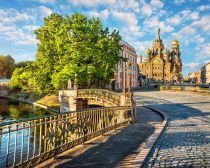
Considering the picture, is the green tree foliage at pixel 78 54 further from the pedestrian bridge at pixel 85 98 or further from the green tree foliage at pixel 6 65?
the green tree foliage at pixel 6 65

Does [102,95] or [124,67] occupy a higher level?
[124,67]

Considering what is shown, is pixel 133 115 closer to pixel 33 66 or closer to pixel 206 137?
pixel 206 137

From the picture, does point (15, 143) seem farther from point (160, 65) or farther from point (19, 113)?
point (160, 65)

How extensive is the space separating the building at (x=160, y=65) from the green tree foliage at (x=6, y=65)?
221 feet

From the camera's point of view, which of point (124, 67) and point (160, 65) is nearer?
point (124, 67)

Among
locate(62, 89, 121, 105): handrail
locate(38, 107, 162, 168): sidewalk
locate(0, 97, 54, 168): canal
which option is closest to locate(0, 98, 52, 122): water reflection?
locate(62, 89, 121, 105): handrail

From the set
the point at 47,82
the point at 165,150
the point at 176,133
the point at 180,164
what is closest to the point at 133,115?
the point at 176,133

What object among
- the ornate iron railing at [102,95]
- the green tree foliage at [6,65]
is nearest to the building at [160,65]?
the green tree foliage at [6,65]

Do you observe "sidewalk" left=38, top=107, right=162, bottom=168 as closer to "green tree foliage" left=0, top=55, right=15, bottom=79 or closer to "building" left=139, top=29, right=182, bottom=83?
"green tree foliage" left=0, top=55, right=15, bottom=79

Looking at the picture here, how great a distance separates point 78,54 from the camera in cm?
3412

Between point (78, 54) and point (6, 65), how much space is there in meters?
77.5

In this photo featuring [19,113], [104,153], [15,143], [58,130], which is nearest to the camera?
[15,143]

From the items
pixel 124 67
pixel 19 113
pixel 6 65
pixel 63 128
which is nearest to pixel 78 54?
pixel 19 113

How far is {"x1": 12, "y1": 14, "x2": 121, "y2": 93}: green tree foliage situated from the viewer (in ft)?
112
